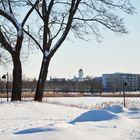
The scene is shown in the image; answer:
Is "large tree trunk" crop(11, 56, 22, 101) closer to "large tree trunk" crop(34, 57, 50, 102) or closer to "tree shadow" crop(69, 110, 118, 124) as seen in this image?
"large tree trunk" crop(34, 57, 50, 102)

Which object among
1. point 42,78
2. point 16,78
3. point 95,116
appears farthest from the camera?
point 42,78

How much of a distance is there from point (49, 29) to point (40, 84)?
4165 mm

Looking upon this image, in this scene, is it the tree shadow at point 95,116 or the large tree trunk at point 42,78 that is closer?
the tree shadow at point 95,116

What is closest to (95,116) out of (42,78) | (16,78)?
(16,78)

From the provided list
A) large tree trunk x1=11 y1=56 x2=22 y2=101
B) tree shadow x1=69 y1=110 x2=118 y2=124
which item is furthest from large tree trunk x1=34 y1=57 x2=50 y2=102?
tree shadow x1=69 y1=110 x2=118 y2=124

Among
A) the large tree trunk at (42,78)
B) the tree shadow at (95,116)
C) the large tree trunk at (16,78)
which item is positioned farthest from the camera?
the large tree trunk at (42,78)

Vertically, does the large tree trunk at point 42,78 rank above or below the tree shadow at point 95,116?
above

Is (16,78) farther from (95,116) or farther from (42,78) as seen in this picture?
(95,116)

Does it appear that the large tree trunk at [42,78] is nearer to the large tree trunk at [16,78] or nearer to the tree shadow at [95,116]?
the large tree trunk at [16,78]

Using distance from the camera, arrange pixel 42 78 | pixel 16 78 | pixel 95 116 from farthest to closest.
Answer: pixel 42 78 → pixel 16 78 → pixel 95 116

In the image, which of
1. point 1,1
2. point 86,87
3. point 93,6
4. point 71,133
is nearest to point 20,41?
point 1,1

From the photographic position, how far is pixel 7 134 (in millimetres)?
10734

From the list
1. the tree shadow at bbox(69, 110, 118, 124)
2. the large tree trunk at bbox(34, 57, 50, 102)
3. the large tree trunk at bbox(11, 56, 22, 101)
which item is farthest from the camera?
the large tree trunk at bbox(34, 57, 50, 102)

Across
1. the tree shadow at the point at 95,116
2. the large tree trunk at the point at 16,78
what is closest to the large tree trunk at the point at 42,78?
the large tree trunk at the point at 16,78
